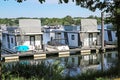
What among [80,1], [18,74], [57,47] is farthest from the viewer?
[57,47]

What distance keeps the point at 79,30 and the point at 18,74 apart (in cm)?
3348

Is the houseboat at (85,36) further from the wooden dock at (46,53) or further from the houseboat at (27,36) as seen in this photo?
the houseboat at (27,36)

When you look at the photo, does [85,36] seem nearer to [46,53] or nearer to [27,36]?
[46,53]

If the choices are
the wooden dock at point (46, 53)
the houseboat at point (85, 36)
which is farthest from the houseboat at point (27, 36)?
the houseboat at point (85, 36)

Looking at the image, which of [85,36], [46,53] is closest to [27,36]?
[46,53]

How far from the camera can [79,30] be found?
150 feet

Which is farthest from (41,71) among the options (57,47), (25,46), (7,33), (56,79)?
(7,33)

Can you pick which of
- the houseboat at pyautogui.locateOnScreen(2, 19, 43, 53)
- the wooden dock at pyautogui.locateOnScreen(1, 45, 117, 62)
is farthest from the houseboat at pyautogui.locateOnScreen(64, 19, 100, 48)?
the houseboat at pyautogui.locateOnScreen(2, 19, 43, 53)

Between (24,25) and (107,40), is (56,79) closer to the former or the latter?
(24,25)

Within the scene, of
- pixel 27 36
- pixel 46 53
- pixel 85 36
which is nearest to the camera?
pixel 46 53

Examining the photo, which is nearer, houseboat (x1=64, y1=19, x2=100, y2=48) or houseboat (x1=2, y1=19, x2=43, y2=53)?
houseboat (x1=2, y1=19, x2=43, y2=53)

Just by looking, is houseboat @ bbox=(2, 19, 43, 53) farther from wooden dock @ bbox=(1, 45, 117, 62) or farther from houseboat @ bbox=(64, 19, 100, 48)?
houseboat @ bbox=(64, 19, 100, 48)

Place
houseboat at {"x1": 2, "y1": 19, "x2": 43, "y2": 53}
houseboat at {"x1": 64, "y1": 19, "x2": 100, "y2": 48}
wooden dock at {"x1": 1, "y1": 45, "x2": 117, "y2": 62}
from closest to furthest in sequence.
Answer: wooden dock at {"x1": 1, "y1": 45, "x2": 117, "y2": 62}
houseboat at {"x1": 2, "y1": 19, "x2": 43, "y2": 53}
houseboat at {"x1": 64, "y1": 19, "x2": 100, "y2": 48}

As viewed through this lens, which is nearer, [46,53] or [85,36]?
[46,53]
